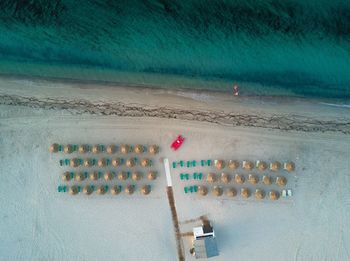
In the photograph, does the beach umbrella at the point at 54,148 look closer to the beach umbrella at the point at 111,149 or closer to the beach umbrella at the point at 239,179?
the beach umbrella at the point at 111,149

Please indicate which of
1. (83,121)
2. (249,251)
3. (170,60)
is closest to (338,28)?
(170,60)

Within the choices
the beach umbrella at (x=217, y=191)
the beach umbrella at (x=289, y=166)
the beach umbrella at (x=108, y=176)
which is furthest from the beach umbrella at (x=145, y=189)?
the beach umbrella at (x=289, y=166)

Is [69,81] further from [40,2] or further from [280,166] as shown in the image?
[280,166]

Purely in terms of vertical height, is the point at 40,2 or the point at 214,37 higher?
the point at 40,2

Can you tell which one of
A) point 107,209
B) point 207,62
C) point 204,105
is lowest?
point 107,209

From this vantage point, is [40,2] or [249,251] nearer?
[249,251]

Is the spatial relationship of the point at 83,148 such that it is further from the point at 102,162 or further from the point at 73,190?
the point at 73,190
